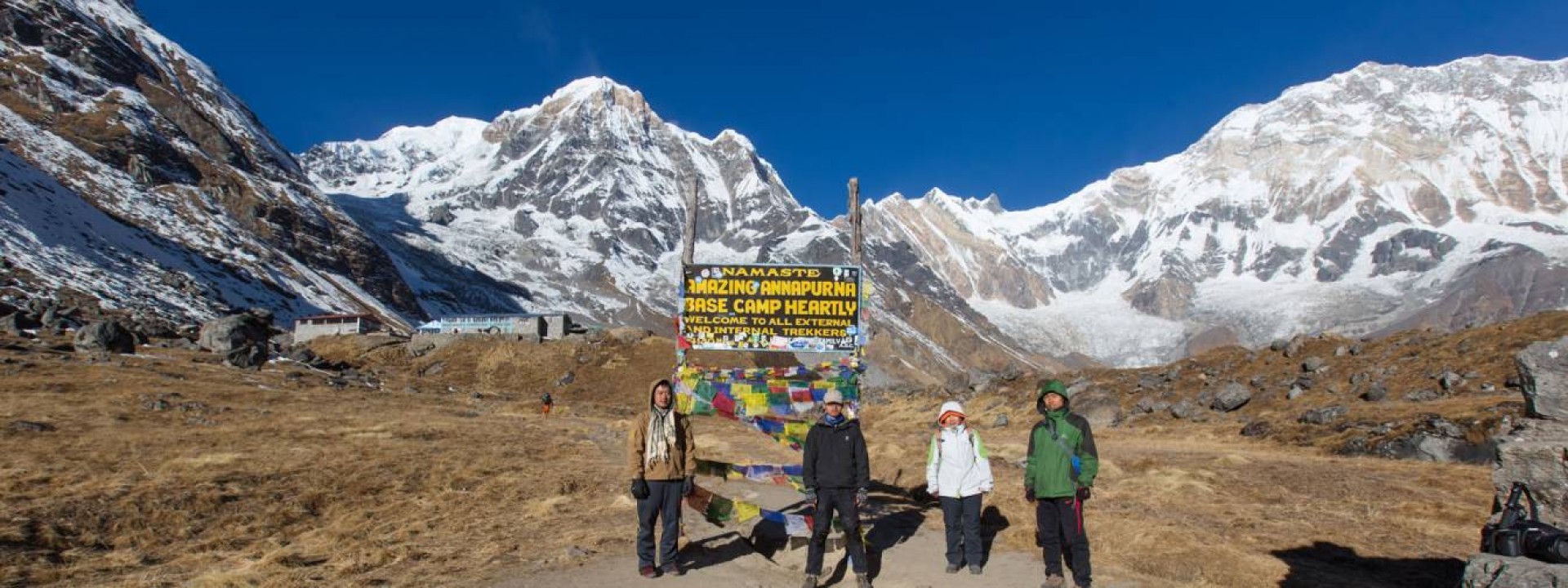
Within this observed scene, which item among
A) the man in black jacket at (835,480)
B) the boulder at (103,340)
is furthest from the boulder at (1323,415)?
the boulder at (103,340)

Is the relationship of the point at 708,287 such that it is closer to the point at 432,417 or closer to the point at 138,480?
the point at 138,480

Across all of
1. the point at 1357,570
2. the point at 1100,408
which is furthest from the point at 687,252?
the point at 1100,408

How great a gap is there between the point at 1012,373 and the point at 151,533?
36831 mm

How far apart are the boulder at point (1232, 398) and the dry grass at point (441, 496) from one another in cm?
242

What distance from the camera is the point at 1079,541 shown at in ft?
30.3

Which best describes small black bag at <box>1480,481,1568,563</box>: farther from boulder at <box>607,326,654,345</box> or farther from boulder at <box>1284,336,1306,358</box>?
boulder at <box>607,326,654,345</box>

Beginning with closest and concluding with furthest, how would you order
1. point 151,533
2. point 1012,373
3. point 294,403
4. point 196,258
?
point 151,533 → point 294,403 → point 1012,373 → point 196,258

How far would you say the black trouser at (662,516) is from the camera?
969cm

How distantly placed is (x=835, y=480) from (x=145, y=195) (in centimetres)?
15032

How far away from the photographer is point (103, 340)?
33.3 metres

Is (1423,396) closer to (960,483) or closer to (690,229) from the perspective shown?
(960,483)

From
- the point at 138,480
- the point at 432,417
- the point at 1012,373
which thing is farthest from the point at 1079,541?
the point at 1012,373

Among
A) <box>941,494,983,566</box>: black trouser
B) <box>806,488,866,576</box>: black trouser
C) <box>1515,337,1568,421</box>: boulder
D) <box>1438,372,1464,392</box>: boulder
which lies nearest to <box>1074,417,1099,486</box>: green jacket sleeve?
<box>941,494,983,566</box>: black trouser

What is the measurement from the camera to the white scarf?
391 inches
